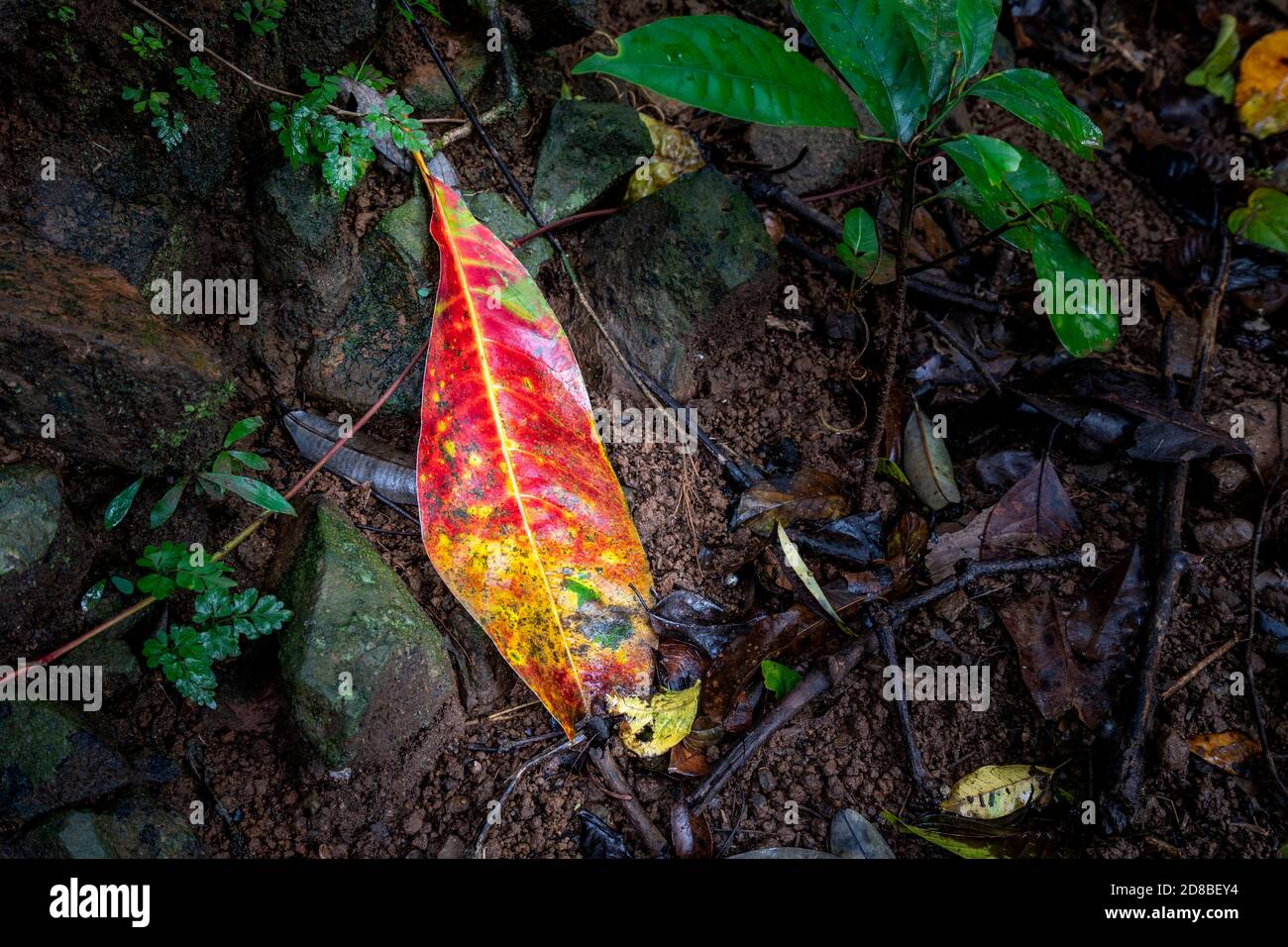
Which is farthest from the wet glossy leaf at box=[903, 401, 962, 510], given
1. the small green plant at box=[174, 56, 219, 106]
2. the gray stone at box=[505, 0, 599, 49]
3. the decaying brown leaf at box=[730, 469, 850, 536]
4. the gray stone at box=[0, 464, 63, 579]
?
the gray stone at box=[0, 464, 63, 579]

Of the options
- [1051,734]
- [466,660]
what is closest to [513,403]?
[466,660]

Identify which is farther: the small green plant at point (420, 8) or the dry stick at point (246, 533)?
the small green plant at point (420, 8)

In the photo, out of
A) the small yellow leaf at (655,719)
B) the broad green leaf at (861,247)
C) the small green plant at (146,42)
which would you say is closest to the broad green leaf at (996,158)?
the broad green leaf at (861,247)

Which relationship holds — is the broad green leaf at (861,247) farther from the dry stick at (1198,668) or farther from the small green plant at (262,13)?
the small green plant at (262,13)

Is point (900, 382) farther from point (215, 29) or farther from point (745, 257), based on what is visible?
point (215, 29)

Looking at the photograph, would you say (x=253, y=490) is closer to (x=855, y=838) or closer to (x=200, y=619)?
(x=200, y=619)

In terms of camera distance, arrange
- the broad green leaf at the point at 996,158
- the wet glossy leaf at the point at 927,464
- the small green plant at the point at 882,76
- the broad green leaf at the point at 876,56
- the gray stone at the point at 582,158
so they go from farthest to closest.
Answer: the gray stone at the point at 582,158
the wet glossy leaf at the point at 927,464
the broad green leaf at the point at 876,56
the small green plant at the point at 882,76
the broad green leaf at the point at 996,158

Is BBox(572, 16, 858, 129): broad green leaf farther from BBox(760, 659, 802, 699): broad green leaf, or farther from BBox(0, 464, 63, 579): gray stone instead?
BBox(0, 464, 63, 579): gray stone
